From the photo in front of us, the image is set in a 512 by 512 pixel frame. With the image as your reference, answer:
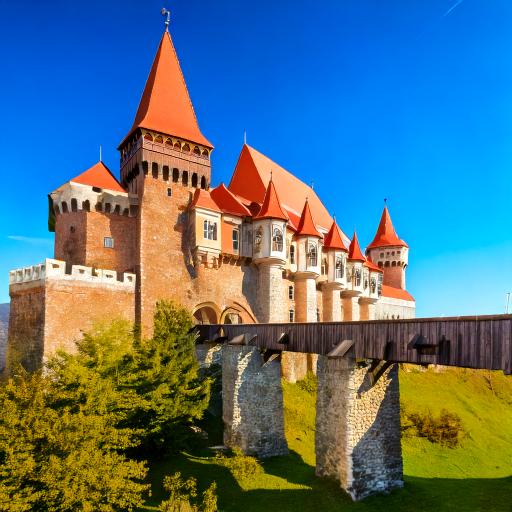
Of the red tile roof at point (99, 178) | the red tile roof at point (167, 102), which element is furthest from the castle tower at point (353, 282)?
the red tile roof at point (99, 178)

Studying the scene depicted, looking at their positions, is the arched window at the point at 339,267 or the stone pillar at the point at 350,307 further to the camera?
the stone pillar at the point at 350,307

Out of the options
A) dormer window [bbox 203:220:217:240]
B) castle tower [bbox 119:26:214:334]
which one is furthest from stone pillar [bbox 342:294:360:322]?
castle tower [bbox 119:26:214:334]

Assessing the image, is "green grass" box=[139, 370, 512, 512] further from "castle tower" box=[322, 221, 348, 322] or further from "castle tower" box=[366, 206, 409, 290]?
"castle tower" box=[366, 206, 409, 290]

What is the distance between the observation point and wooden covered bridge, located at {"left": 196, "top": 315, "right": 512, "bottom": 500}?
1224 cm

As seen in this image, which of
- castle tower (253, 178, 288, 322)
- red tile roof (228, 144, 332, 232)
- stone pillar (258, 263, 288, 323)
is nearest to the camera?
castle tower (253, 178, 288, 322)

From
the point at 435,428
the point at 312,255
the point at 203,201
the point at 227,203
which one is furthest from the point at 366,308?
the point at 203,201

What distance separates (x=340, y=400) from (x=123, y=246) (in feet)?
64.6

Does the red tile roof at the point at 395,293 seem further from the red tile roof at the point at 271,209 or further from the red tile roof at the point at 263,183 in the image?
the red tile roof at the point at 271,209

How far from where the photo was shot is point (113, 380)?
19.4 meters

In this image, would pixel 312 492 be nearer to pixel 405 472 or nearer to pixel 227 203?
pixel 405 472

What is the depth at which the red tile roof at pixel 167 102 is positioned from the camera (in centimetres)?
3152

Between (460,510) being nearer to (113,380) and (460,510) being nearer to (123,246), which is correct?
(113,380)

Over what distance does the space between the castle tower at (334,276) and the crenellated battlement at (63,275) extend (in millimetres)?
18836

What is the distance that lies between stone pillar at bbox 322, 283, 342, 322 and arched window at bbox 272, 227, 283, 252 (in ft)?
29.1
